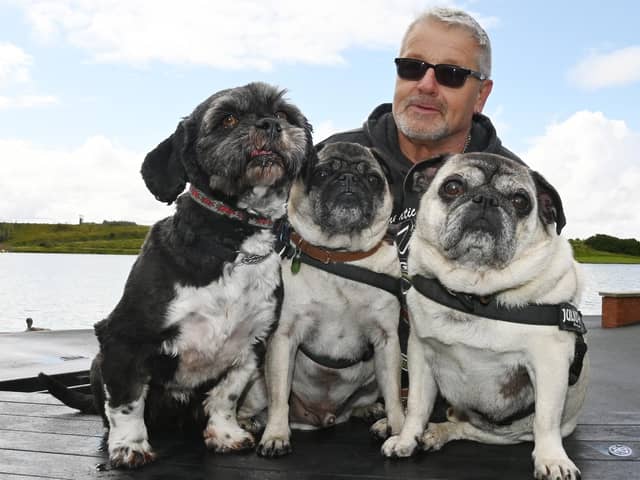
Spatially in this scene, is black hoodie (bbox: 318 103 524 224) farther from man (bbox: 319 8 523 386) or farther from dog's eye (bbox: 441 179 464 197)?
dog's eye (bbox: 441 179 464 197)

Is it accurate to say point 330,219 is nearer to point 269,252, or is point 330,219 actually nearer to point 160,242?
point 269,252

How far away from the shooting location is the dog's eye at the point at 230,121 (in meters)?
3.19

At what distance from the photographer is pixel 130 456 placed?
2.95m

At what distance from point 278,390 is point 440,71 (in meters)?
2.74

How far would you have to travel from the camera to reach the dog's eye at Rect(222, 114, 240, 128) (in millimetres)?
3188

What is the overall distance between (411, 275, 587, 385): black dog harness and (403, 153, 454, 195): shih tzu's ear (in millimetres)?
572

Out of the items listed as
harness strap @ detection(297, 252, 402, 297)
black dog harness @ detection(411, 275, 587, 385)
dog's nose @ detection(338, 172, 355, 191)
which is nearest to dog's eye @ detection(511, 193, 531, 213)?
black dog harness @ detection(411, 275, 587, 385)

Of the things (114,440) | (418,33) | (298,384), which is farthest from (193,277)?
(418,33)

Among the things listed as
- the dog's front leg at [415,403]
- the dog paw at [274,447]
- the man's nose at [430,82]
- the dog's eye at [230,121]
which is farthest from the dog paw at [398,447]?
the man's nose at [430,82]

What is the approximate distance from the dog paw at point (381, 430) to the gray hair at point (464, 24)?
2.91m

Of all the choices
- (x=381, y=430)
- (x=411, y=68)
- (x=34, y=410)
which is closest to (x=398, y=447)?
(x=381, y=430)

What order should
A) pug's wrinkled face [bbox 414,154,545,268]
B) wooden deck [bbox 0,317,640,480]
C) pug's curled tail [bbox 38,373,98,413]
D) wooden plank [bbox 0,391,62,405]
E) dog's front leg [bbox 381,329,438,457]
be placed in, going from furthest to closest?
wooden plank [bbox 0,391,62,405]
pug's curled tail [bbox 38,373,98,413]
dog's front leg [bbox 381,329,438,457]
pug's wrinkled face [bbox 414,154,545,268]
wooden deck [bbox 0,317,640,480]

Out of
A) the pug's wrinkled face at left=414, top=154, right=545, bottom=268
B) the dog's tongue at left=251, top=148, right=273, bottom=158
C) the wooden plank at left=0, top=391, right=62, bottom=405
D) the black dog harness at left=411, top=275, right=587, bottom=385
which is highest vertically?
the dog's tongue at left=251, top=148, right=273, bottom=158

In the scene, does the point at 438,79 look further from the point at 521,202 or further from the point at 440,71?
the point at 521,202
